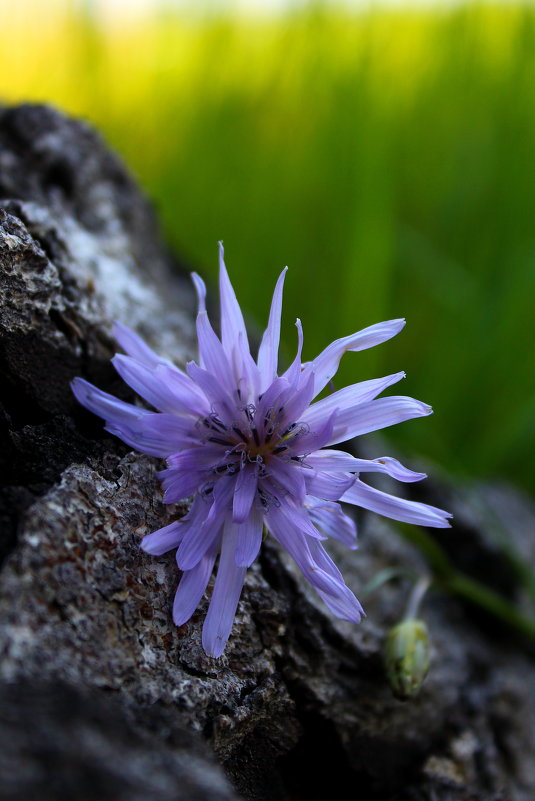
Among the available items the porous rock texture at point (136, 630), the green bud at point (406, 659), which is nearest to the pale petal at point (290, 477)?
the porous rock texture at point (136, 630)

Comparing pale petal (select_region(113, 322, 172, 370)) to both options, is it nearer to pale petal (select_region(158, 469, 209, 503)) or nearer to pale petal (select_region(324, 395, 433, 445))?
pale petal (select_region(158, 469, 209, 503))

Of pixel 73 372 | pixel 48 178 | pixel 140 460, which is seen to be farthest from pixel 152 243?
pixel 140 460

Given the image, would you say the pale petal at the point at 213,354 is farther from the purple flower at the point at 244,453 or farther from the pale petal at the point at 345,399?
the pale petal at the point at 345,399

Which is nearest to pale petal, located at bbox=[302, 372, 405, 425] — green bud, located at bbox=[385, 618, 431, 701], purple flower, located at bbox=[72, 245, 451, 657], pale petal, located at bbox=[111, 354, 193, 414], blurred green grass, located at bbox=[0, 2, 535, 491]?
purple flower, located at bbox=[72, 245, 451, 657]

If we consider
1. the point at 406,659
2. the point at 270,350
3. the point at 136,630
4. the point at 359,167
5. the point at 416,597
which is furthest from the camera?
the point at 359,167

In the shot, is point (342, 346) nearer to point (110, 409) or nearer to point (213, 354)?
point (213, 354)

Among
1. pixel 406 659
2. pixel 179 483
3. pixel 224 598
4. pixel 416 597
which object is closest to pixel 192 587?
pixel 224 598
